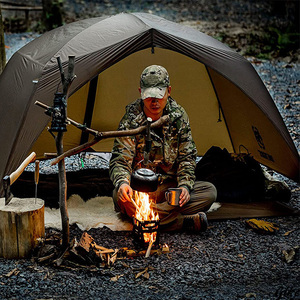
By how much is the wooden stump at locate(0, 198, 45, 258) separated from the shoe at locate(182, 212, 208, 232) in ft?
3.99

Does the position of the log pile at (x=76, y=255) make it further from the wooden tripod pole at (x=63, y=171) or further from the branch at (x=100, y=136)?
the branch at (x=100, y=136)

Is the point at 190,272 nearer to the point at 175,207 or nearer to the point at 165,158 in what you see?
the point at 175,207

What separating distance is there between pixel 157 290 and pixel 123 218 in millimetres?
1297

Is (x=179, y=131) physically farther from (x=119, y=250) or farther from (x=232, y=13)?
(x=232, y=13)

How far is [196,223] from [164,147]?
→ 2.25 ft

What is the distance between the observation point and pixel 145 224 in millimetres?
3762

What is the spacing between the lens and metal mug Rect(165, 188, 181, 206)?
3916mm

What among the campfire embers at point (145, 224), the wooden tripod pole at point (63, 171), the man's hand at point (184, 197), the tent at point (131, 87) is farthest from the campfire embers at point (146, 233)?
the tent at point (131, 87)

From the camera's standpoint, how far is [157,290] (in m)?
3.23

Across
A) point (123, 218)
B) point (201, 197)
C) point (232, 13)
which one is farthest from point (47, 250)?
point (232, 13)

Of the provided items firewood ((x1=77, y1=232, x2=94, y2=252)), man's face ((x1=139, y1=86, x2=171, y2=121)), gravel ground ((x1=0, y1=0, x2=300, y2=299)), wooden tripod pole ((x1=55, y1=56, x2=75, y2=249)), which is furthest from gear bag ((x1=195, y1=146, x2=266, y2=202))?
wooden tripod pole ((x1=55, y1=56, x2=75, y2=249))

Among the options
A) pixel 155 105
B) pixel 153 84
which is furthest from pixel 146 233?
pixel 153 84

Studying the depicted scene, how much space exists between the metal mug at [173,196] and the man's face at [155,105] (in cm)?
67

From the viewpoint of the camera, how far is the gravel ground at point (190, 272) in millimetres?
3182
